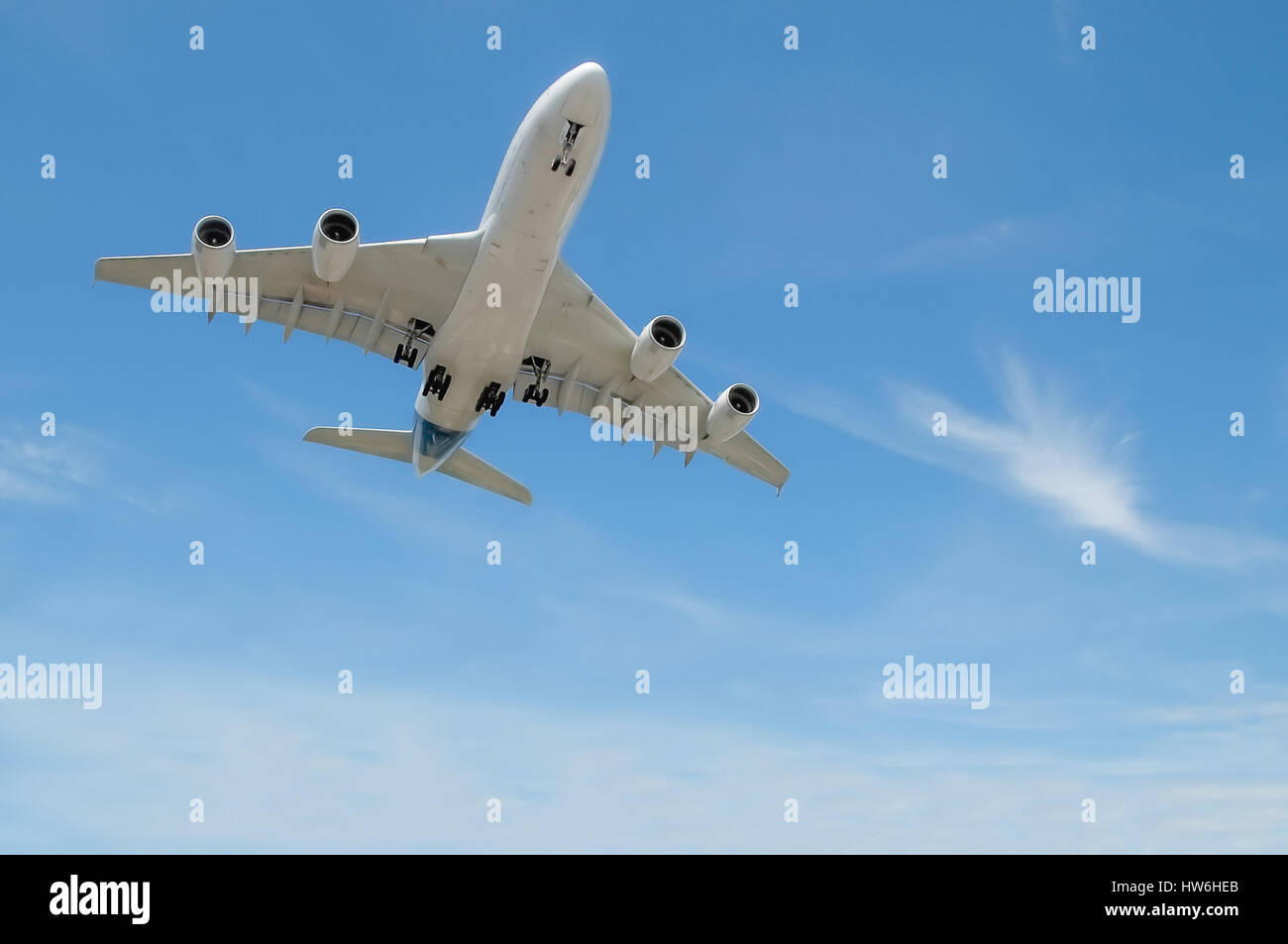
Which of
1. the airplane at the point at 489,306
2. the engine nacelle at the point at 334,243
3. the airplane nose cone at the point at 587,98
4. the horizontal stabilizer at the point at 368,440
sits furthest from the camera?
the horizontal stabilizer at the point at 368,440

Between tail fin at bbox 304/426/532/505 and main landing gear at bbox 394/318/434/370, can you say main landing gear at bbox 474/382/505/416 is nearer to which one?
main landing gear at bbox 394/318/434/370

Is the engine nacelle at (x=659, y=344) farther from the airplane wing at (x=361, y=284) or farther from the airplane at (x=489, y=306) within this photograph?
the airplane wing at (x=361, y=284)

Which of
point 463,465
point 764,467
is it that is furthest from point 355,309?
point 764,467

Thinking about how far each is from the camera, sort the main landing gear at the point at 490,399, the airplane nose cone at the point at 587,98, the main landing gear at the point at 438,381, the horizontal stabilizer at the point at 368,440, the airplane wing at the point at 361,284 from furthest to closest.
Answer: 1. the horizontal stabilizer at the point at 368,440
2. the main landing gear at the point at 490,399
3. the main landing gear at the point at 438,381
4. the airplane wing at the point at 361,284
5. the airplane nose cone at the point at 587,98

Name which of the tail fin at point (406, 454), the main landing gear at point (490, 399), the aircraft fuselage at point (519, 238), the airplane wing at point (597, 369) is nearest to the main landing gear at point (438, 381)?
the aircraft fuselage at point (519, 238)

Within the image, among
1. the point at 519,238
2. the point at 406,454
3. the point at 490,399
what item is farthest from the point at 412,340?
the point at 519,238

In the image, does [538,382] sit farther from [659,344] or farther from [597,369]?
[659,344]
